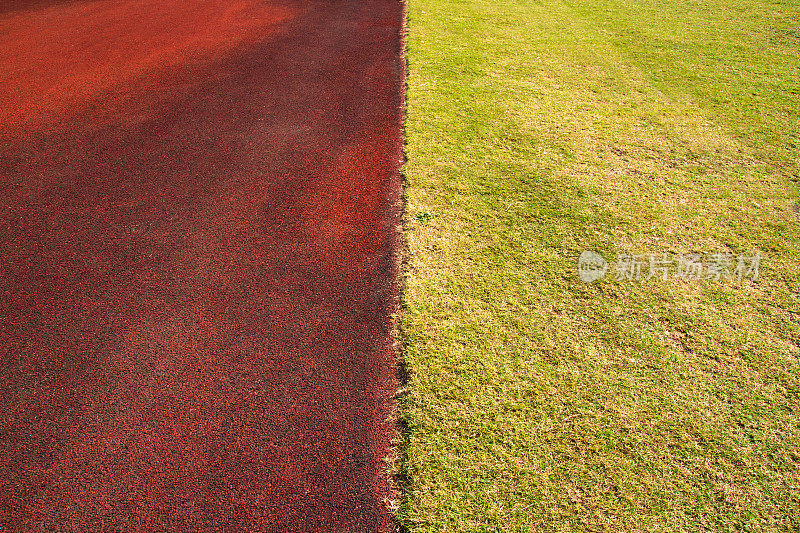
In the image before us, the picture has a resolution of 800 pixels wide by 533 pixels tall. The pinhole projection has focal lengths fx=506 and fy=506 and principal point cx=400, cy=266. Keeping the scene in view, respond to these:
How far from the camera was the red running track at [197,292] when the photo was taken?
2906mm

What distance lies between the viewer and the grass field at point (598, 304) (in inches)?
112

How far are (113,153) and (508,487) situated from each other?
5308mm

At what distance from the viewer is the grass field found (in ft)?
9.35

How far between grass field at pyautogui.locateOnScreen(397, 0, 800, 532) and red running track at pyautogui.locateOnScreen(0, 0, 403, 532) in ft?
1.47

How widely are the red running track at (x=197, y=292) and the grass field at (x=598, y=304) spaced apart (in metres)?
0.45

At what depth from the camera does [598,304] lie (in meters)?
3.86

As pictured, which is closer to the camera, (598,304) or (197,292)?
(598,304)

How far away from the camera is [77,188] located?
202 inches

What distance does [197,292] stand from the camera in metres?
4.04

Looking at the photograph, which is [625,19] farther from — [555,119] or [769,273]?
[769,273]

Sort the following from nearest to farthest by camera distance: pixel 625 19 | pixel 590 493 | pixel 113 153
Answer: pixel 590 493 → pixel 113 153 → pixel 625 19

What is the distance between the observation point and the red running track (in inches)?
114

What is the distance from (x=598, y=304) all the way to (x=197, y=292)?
3139 millimetres

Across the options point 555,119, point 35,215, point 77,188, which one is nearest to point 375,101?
point 555,119
